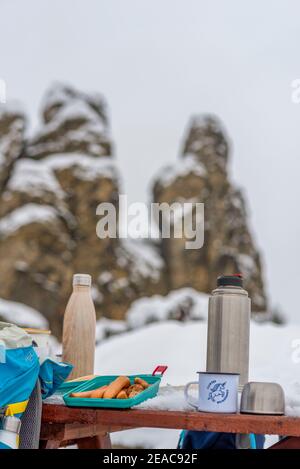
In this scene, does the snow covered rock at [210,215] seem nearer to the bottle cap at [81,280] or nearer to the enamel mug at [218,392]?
the bottle cap at [81,280]

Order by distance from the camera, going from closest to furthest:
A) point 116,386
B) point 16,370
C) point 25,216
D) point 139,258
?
point 16,370 < point 116,386 < point 25,216 < point 139,258

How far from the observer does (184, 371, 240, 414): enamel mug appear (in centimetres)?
94

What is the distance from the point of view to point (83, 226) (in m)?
15.3

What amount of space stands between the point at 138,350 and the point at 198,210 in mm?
13002

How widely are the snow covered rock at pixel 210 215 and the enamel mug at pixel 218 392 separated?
15.1 meters

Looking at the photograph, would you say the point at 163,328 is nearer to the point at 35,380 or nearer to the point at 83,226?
the point at 35,380

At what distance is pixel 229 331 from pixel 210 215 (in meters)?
16.2

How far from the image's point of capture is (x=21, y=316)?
38.8ft

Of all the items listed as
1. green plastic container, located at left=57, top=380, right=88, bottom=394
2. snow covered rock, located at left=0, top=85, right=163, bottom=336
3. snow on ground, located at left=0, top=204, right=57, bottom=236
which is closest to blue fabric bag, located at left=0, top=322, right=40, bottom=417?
green plastic container, located at left=57, top=380, right=88, bottom=394

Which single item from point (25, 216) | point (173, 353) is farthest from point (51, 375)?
point (25, 216)

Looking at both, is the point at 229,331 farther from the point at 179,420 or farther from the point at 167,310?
the point at 167,310
